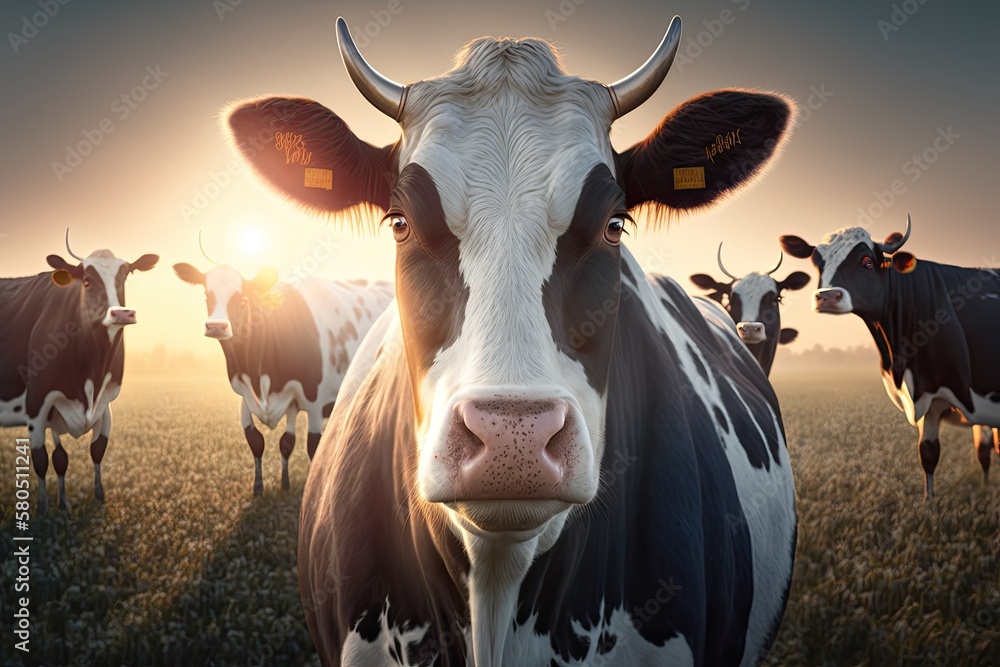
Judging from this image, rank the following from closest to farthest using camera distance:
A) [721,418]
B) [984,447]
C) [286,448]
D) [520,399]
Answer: [520,399] < [721,418] < [286,448] < [984,447]

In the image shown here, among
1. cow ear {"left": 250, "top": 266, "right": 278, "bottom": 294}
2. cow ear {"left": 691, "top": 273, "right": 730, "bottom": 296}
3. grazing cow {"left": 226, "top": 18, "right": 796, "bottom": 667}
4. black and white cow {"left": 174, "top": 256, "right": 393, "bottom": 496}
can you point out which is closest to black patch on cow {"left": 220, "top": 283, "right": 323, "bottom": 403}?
black and white cow {"left": 174, "top": 256, "right": 393, "bottom": 496}

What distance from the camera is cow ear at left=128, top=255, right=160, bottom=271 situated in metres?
9.79

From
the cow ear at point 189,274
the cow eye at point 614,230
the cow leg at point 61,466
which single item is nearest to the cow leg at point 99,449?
the cow leg at point 61,466

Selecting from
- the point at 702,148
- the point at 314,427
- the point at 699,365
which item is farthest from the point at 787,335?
the point at 702,148

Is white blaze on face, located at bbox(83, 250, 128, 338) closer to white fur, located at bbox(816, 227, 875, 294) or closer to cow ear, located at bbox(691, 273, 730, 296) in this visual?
cow ear, located at bbox(691, 273, 730, 296)

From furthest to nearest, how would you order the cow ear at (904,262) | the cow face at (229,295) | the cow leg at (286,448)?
the cow face at (229,295)
the cow leg at (286,448)
the cow ear at (904,262)

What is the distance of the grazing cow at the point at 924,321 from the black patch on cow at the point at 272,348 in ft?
25.9

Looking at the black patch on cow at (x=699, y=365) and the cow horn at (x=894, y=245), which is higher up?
the cow horn at (x=894, y=245)

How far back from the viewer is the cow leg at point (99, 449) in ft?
29.4

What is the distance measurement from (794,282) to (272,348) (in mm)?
9030

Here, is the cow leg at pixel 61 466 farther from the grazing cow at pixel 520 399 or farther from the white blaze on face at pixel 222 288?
the grazing cow at pixel 520 399

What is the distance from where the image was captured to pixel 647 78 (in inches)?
94.8

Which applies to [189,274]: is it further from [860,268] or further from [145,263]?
[860,268]

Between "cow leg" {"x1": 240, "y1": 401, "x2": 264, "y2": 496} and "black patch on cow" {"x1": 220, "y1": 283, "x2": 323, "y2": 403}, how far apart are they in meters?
0.44
